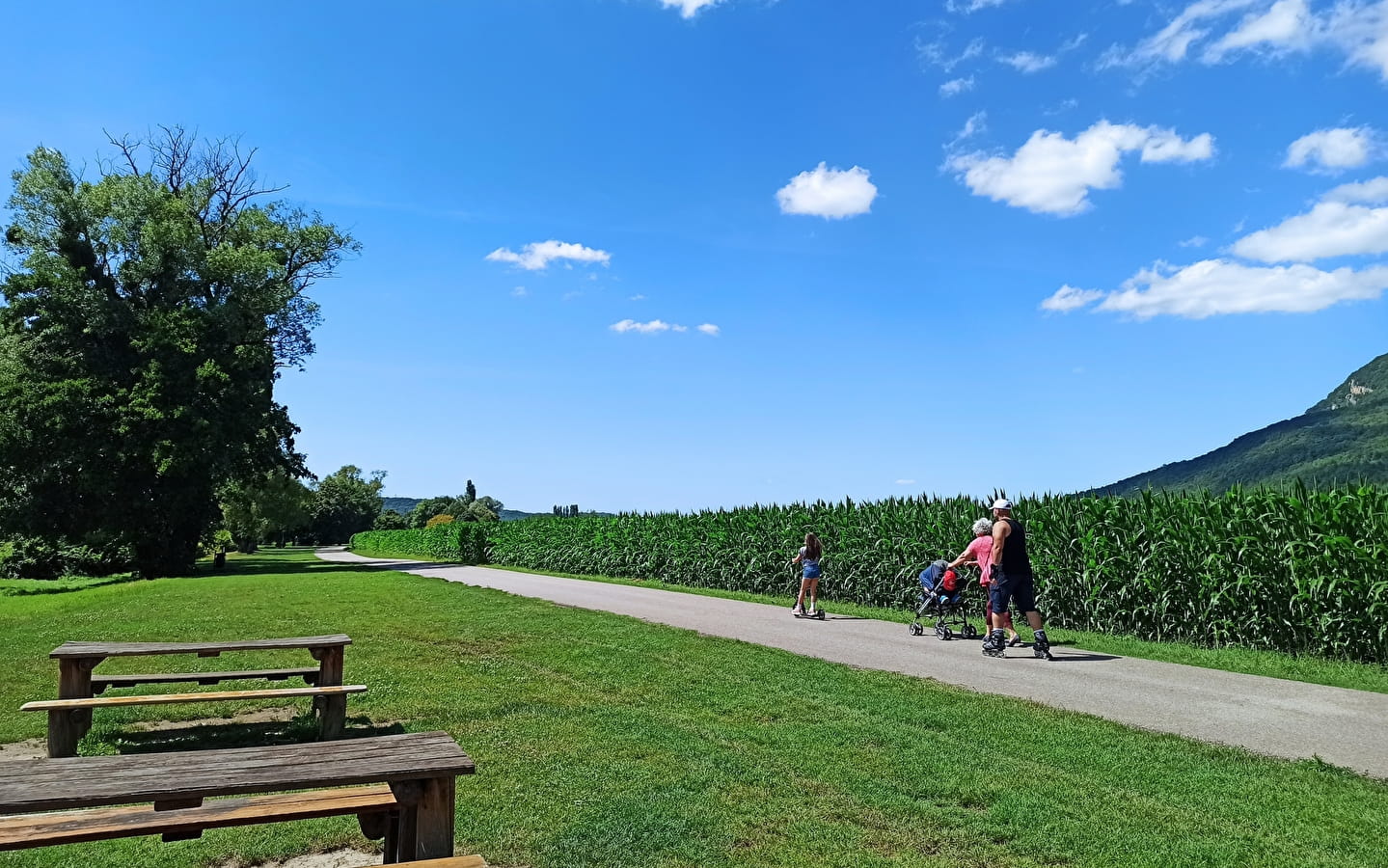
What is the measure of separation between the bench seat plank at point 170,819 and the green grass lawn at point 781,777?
0.88 m

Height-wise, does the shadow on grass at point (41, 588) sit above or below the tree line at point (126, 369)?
below

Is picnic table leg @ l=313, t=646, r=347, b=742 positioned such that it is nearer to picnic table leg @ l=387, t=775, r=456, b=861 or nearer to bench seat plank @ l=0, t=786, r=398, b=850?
bench seat plank @ l=0, t=786, r=398, b=850

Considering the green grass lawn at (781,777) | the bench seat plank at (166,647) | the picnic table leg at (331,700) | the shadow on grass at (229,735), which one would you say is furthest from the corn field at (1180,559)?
the bench seat plank at (166,647)

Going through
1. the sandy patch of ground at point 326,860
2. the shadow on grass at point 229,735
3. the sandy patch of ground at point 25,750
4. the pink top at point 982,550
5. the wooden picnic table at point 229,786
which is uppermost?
the pink top at point 982,550

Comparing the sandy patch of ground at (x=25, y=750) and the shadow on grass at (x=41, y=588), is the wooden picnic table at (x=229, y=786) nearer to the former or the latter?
the sandy patch of ground at (x=25, y=750)

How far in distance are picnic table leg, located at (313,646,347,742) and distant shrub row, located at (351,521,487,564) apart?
3986cm

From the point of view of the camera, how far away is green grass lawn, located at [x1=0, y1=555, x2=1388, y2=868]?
4.21m

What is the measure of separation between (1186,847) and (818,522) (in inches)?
659

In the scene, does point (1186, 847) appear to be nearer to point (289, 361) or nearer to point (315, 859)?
point (315, 859)

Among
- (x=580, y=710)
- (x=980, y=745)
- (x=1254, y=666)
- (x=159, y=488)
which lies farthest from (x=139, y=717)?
(x=159, y=488)

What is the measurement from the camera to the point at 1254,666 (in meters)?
9.88

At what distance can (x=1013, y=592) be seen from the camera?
1083 cm

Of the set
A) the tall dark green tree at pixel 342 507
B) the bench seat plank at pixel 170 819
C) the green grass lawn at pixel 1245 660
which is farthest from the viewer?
the tall dark green tree at pixel 342 507

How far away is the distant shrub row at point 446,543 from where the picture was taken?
154ft
